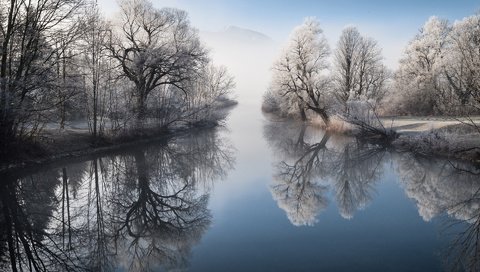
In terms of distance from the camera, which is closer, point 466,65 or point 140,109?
point 466,65

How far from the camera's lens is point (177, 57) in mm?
28938

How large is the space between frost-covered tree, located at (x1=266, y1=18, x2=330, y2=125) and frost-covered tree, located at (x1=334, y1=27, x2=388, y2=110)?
4294 millimetres

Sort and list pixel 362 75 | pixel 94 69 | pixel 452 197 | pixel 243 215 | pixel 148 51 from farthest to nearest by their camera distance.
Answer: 1. pixel 362 75
2. pixel 148 51
3. pixel 94 69
4. pixel 452 197
5. pixel 243 215

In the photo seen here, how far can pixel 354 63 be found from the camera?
4200 cm

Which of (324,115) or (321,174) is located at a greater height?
(324,115)

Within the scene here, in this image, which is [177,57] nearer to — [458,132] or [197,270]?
[458,132]

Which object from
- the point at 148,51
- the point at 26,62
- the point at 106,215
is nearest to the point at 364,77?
the point at 148,51

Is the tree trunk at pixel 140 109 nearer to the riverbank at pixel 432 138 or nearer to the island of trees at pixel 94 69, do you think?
the island of trees at pixel 94 69

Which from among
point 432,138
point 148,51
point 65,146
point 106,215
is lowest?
point 106,215

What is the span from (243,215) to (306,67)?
2923cm

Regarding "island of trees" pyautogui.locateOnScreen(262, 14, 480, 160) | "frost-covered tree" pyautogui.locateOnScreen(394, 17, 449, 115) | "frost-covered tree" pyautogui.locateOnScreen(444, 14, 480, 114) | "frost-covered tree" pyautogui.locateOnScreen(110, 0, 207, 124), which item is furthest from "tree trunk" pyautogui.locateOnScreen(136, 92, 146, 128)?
"frost-covered tree" pyautogui.locateOnScreen(394, 17, 449, 115)

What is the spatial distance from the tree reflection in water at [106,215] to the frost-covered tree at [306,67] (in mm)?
20480

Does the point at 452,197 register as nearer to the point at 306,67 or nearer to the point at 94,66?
the point at 94,66

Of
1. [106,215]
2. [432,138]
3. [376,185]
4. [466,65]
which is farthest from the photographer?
[466,65]
